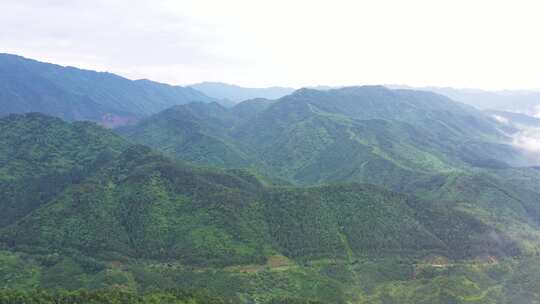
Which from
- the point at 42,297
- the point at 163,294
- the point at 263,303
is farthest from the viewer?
the point at 263,303

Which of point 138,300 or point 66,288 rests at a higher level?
point 138,300

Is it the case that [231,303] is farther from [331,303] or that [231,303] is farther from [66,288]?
[66,288]

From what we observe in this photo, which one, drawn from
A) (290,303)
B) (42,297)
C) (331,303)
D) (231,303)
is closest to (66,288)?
(42,297)

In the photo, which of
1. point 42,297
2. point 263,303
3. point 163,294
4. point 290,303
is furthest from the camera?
point 263,303

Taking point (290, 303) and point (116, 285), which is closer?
point (290, 303)

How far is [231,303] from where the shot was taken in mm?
170000

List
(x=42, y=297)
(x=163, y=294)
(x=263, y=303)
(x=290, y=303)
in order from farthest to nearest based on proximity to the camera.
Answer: (x=263, y=303)
(x=290, y=303)
(x=163, y=294)
(x=42, y=297)

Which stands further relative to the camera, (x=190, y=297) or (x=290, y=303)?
(x=290, y=303)

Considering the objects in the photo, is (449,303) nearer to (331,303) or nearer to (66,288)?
(331,303)

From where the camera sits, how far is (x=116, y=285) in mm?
196375

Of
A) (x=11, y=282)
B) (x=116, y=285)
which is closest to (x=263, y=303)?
(x=116, y=285)

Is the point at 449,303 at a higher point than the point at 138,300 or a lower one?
lower

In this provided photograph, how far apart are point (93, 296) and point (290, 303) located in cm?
6911

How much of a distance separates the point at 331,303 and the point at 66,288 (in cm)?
10449
